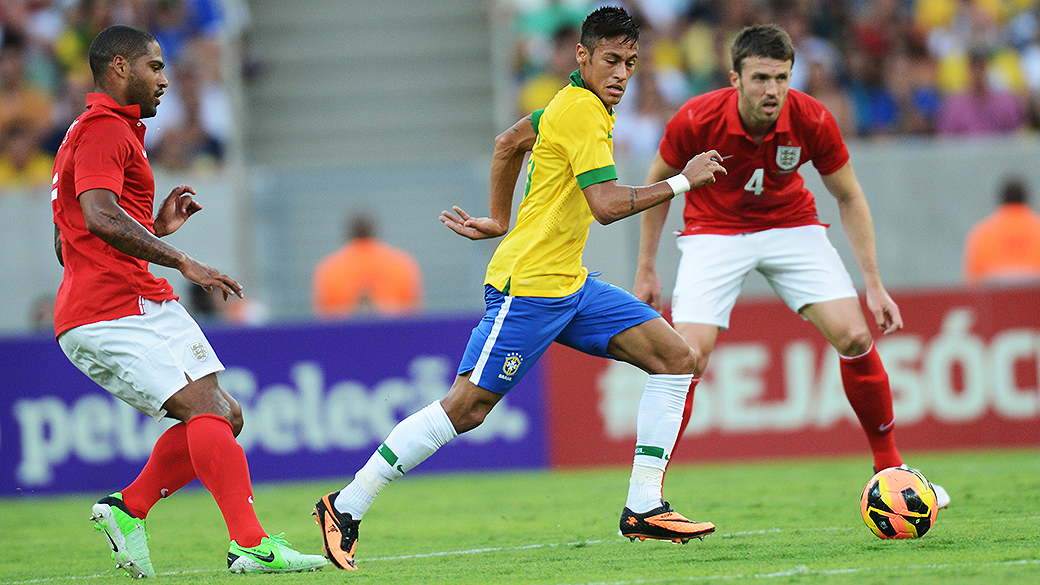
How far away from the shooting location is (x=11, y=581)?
5.47 metres

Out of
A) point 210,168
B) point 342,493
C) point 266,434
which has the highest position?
point 210,168

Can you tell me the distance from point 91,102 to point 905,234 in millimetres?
8917

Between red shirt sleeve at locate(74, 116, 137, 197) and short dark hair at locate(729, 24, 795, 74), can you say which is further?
short dark hair at locate(729, 24, 795, 74)

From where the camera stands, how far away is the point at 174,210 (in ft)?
18.4

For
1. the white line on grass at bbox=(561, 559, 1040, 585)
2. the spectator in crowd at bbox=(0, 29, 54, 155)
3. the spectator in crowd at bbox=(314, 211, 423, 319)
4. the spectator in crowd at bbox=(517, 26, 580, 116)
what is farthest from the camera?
the spectator in crowd at bbox=(517, 26, 580, 116)

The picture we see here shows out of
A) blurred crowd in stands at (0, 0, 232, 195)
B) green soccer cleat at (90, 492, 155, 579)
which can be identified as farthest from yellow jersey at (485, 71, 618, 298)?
blurred crowd in stands at (0, 0, 232, 195)

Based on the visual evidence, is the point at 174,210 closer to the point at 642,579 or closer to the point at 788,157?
the point at 642,579

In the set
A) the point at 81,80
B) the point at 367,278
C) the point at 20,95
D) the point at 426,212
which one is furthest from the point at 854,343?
the point at 20,95

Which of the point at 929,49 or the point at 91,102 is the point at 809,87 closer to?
the point at 929,49

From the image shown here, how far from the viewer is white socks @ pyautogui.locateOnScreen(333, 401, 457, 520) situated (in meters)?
5.23

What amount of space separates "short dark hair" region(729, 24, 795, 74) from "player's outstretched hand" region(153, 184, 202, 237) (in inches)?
103

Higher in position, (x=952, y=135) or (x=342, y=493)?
(x=952, y=135)

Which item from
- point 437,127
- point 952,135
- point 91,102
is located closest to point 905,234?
point 952,135

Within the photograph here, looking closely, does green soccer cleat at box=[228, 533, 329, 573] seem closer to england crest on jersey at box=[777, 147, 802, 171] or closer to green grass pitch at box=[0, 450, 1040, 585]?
green grass pitch at box=[0, 450, 1040, 585]
